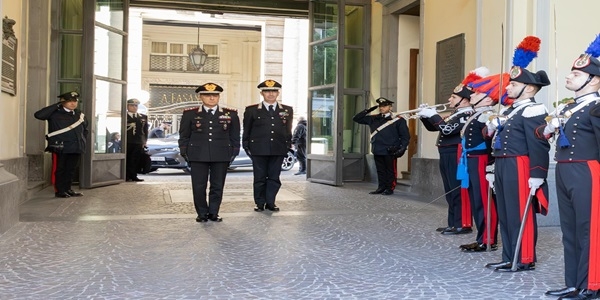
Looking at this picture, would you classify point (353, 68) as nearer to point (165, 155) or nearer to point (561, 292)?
point (165, 155)

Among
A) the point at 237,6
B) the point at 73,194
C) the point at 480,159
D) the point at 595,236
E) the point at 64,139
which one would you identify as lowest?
the point at 73,194

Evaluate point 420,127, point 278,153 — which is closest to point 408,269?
point 278,153

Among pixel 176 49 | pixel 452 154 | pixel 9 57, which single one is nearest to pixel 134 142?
pixel 9 57

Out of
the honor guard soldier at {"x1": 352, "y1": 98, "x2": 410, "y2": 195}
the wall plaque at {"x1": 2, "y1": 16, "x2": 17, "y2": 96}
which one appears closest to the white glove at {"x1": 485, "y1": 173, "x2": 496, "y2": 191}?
the honor guard soldier at {"x1": 352, "y1": 98, "x2": 410, "y2": 195}

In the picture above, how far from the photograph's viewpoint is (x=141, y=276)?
4.48 meters

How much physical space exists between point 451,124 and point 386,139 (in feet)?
14.5

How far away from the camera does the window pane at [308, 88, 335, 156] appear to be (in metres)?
12.3

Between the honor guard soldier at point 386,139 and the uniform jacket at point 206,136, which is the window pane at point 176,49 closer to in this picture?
the honor guard soldier at point 386,139

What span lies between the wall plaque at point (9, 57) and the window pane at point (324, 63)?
6.00m

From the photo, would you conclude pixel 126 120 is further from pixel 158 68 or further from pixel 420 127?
pixel 158 68

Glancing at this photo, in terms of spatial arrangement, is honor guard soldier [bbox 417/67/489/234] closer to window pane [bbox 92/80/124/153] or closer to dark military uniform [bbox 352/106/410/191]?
dark military uniform [bbox 352/106/410/191]

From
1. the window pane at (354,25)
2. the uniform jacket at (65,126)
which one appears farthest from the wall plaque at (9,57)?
the window pane at (354,25)

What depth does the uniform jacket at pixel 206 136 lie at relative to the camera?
23.4 ft

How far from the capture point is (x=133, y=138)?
41.8 feet
